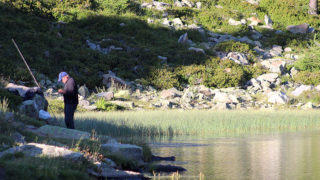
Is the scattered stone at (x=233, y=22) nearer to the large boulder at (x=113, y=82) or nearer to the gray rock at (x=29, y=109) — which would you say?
the large boulder at (x=113, y=82)

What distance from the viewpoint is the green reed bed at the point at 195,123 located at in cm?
1595

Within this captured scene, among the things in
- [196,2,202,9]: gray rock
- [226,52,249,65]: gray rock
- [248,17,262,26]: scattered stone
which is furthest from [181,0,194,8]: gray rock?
[226,52,249,65]: gray rock

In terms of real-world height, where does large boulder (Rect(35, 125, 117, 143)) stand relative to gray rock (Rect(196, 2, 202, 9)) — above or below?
below

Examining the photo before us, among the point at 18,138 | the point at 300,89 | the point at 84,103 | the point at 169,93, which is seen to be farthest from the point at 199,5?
the point at 18,138

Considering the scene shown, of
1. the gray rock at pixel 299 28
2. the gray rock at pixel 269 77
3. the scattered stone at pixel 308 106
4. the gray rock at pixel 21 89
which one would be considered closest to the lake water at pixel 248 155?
the gray rock at pixel 21 89

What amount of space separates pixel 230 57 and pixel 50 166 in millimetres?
25637

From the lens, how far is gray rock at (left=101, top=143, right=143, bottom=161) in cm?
1056

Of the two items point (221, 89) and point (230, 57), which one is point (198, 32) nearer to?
point (230, 57)

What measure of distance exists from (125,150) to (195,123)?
23.7 ft

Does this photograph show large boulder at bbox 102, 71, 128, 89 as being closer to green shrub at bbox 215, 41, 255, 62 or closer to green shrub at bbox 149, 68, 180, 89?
green shrub at bbox 149, 68, 180, 89

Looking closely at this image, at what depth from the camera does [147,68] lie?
98.4ft

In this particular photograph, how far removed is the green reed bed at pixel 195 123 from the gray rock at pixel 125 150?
178 inches

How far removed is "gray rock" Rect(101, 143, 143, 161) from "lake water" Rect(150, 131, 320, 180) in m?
1.05

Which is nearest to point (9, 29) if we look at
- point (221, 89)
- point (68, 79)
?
point (221, 89)
